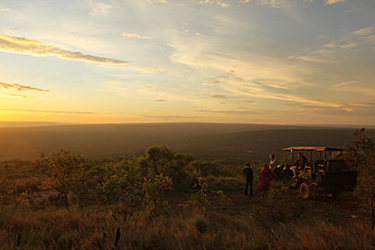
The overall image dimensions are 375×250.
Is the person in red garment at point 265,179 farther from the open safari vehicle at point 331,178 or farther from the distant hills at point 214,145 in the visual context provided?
the distant hills at point 214,145

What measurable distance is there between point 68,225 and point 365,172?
788 cm

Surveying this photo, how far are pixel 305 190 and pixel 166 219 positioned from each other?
790cm

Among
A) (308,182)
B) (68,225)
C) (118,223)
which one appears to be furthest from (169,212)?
(308,182)

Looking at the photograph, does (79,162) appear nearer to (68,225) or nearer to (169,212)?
(68,225)

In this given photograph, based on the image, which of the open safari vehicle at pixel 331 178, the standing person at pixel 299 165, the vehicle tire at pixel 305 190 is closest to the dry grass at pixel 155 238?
the open safari vehicle at pixel 331 178

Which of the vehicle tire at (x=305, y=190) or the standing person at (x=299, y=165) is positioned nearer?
the vehicle tire at (x=305, y=190)

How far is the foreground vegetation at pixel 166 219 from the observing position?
4.85 m

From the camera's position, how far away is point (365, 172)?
616 centimetres

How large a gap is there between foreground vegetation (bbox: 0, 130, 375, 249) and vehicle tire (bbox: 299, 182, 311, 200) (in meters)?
0.33

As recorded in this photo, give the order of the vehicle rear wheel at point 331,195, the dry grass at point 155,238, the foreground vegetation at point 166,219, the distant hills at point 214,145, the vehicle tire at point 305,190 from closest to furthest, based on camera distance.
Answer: the dry grass at point 155,238
the foreground vegetation at point 166,219
the vehicle rear wheel at point 331,195
the vehicle tire at point 305,190
the distant hills at point 214,145

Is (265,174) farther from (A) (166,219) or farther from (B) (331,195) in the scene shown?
(A) (166,219)

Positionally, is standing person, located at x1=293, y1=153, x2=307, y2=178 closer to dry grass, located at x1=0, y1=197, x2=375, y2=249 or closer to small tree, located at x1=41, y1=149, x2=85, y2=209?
dry grass, located at x1=0, y1=197, x2=375, y2=249

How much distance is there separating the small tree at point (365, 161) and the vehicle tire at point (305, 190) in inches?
184

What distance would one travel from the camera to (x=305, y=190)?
11484mm
